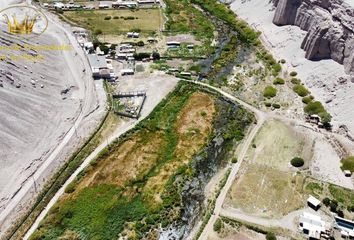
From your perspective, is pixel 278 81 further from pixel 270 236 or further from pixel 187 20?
pixel 270 236

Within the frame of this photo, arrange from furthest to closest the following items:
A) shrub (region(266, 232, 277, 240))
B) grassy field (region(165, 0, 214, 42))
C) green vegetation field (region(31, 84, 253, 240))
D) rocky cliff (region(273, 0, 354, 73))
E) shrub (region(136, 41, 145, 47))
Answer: grassy field (region(165, 0, 214, 42)) < shrub (region(136, 41, 145, 47)) < rocky cliff (region(273, 0, 354, 73)) < green vegetation field (region(31, 84, 253, 240)) < shrub (region(266, 232, 277, 240))

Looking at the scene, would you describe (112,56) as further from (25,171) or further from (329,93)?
(329,93)

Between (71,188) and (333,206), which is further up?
(333,206)

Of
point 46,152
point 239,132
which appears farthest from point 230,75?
point 46,152

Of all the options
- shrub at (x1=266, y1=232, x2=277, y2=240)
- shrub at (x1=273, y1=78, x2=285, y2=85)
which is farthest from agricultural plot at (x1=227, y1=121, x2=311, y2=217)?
shrub at (x1=273, y1=78, x2=285, y2=85)

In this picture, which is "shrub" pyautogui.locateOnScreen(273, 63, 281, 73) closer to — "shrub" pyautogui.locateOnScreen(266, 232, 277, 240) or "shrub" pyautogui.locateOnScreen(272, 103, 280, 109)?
"shrub" pyautogui.locateOnScreen(272, 103, 280, 109)

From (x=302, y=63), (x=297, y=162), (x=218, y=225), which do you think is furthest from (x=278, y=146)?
(x=302, y=63)
